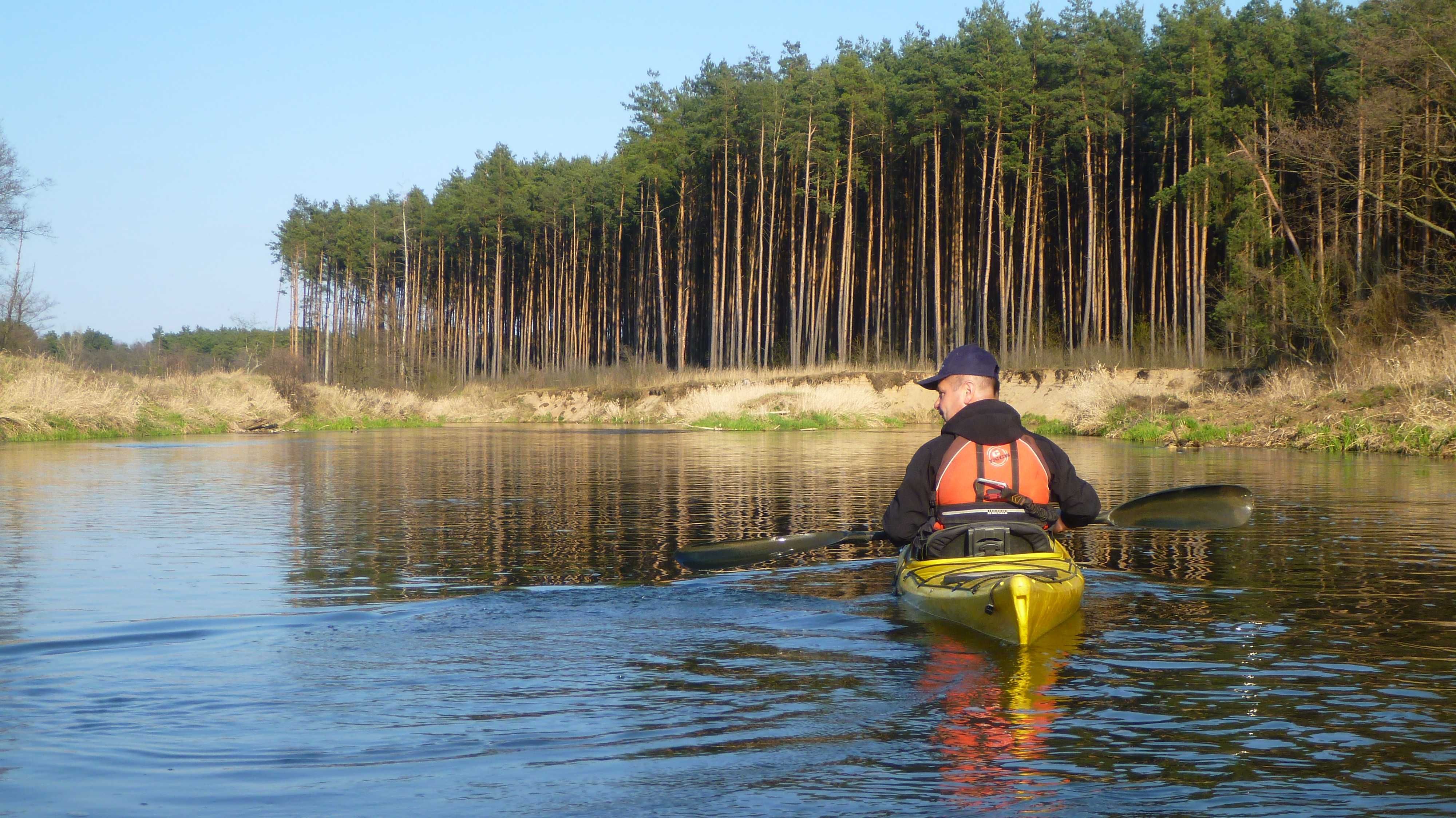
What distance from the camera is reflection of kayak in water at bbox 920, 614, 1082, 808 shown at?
411 cm

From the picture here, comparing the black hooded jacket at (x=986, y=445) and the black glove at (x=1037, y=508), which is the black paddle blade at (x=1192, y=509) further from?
the black glove at (x=1037, y=508)

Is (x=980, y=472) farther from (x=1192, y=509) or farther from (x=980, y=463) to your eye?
(x=1192, y=509)

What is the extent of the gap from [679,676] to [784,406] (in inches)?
1443

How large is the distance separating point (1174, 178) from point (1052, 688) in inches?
1633

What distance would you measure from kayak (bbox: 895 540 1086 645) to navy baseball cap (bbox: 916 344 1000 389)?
109cm


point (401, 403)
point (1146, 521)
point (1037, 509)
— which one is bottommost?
point (1146, 521)

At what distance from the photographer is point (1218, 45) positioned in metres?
40.2

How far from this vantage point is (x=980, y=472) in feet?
22.3

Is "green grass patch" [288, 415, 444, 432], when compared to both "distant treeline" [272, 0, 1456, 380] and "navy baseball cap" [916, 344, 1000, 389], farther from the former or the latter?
"navy baseball cap" [916, 344, 1000, 389]

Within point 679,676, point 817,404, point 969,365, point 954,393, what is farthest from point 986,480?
point 817,404

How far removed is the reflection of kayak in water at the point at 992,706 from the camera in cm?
411

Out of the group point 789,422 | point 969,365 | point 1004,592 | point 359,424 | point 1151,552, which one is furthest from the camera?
point 359,424

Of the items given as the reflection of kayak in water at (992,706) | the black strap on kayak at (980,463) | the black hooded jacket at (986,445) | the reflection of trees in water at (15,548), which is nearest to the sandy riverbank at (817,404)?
the reflection of trees in water at (15,548)

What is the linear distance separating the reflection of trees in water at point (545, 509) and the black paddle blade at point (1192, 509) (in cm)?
232
